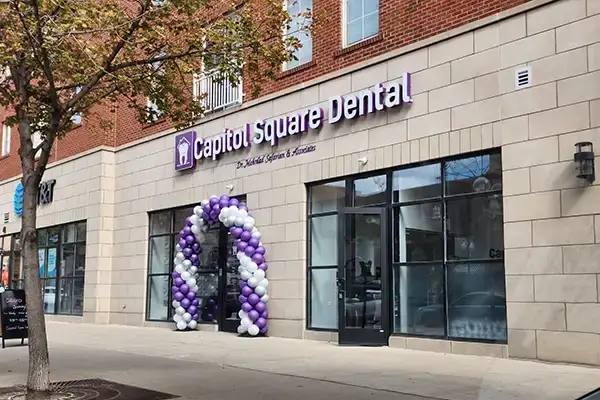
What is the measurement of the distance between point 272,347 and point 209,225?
469cm

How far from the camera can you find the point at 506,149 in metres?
10.4

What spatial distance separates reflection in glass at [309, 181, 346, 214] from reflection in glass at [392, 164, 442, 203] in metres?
1.40

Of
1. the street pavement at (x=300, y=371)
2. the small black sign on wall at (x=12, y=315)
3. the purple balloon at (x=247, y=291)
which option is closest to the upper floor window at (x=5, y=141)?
the small black sign on wall at (x=12, y=315)

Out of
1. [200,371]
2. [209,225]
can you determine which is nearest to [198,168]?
[209,225]

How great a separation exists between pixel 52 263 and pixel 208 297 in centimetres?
875

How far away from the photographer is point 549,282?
9.71m

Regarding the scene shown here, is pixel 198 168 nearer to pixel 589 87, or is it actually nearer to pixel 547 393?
pixel 589 87

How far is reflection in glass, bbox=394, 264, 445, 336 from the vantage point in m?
11.3

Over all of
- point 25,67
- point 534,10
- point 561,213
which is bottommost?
point 561,213

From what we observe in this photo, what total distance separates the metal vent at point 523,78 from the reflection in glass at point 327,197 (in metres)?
4.11

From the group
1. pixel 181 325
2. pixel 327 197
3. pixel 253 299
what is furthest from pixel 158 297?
pixel 327 197

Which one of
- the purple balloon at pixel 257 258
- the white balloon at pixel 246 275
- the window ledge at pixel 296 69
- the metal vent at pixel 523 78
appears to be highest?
the window ledge at pixel 296 69

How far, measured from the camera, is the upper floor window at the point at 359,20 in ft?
43.2

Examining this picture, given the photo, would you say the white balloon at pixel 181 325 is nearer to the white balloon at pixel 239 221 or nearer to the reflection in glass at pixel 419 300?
the white balloon at pixel 239 221
